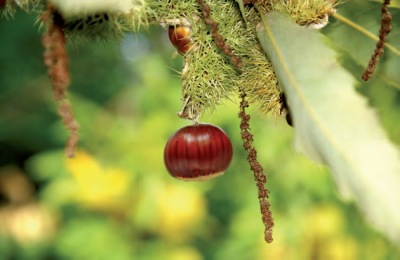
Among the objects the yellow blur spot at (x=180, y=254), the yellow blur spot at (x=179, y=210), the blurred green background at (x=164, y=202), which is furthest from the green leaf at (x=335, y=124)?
the yellow blur spot at (x=180, y=254)

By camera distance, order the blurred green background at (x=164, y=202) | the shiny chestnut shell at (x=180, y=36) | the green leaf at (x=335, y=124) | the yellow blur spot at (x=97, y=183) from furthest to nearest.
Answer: the yellow blur spot at (x=97, y=183), the blurred green background at (x=164, y=202), the shiny chestnut shell at (x=180, y=36), the green leaf at (x=335, y=124)

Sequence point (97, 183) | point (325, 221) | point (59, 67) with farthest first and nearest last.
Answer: point (97, 183) < point (325, 221) < point (59, 67)

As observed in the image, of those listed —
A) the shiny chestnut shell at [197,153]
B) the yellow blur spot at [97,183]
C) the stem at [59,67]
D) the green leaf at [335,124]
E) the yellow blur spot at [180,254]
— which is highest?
the stem at [59,67]

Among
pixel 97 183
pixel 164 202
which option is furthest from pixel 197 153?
pixel 97 183

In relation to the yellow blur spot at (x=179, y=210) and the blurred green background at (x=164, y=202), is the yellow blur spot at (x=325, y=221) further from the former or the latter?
the yellow blur spot at (x=179, y=210)

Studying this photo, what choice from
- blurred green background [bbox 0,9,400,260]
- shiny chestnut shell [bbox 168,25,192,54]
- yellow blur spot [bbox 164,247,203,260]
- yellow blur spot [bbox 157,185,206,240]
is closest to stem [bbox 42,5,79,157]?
shiny chestnut shell [bbox 168,25,192,54]

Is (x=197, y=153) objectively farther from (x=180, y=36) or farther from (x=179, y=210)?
(x=179, y=210)

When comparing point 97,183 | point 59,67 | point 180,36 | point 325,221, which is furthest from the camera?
point 97,183
